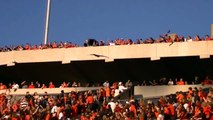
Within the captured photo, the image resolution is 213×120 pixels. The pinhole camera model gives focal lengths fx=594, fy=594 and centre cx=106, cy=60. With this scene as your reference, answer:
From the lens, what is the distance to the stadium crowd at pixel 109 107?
1954 cm

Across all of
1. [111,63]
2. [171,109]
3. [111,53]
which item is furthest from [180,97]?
[111,63]

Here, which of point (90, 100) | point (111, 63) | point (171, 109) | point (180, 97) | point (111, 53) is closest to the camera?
point (171, 109)

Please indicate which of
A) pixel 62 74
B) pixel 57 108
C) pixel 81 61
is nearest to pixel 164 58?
pixel 81 61

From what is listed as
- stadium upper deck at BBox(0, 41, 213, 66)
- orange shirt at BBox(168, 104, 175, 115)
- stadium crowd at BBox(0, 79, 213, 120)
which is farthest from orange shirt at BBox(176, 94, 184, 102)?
stadium upper deck at BBox(0, 41, 213, 66)

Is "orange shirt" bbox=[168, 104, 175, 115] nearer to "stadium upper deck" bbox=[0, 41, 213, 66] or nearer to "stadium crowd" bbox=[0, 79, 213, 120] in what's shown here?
"stadium crowd" bbox=[0, 79, 213, 120]

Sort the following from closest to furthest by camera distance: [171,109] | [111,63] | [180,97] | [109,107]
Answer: [171,109] → [180,97] → [109,107] → [111,63]

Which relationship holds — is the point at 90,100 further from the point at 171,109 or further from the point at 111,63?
the point at 111,63

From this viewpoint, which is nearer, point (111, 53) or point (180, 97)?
point (180, 97)

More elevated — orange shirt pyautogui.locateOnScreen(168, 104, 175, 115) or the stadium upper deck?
the stadium upper deck

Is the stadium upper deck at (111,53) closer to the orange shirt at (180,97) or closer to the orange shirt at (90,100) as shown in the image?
the orange shirt at (90,100)

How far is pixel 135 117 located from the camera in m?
20.0

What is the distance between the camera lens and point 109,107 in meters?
22.6

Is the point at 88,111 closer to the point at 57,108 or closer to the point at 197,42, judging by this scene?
the point at 57,108

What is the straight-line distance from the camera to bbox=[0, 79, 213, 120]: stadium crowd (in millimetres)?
19538
